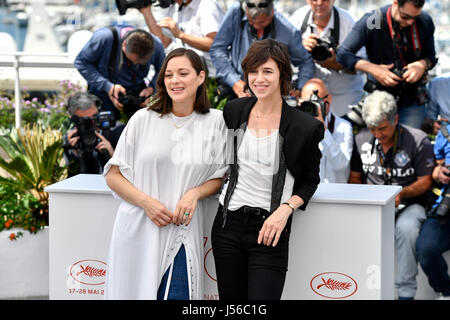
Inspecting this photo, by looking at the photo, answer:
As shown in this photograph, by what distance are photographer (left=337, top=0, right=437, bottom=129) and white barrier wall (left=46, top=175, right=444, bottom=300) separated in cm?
206

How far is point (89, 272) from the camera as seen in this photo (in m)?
4.44

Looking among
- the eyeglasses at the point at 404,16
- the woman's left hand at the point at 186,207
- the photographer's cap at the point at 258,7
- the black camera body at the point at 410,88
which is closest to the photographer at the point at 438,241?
the black camera body at the point at 410,88

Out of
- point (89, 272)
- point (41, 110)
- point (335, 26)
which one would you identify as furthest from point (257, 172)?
point (41, 110)

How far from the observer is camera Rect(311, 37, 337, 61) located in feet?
21.0

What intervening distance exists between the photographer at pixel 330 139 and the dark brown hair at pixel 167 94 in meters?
1.52

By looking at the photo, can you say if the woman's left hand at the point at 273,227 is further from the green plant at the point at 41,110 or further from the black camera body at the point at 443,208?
the green plant at the point at 41,110

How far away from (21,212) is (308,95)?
92.5 inches

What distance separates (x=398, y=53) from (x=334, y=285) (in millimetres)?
2729

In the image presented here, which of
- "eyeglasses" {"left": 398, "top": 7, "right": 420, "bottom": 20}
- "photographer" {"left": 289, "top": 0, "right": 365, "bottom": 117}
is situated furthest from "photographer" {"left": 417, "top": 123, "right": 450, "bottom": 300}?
"photographer" {"left": 289, "top": 0, "right": 365, "bottom": 117}

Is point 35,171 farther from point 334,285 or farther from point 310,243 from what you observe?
point 334,285

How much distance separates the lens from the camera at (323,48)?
21.0 ft

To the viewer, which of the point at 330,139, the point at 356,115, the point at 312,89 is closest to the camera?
the point at 330,139

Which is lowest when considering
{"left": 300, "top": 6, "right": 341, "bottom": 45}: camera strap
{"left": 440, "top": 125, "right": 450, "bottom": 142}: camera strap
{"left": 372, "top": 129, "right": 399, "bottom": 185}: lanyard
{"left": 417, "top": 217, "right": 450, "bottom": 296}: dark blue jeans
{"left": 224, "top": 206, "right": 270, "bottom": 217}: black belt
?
{"left": 417, "top": 217, "right": 450, "bottom": 296}: dark blue jeans

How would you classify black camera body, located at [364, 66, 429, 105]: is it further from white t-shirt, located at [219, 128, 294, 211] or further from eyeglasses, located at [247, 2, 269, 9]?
white t-shirt, located at [219, 128, 294, 211]
